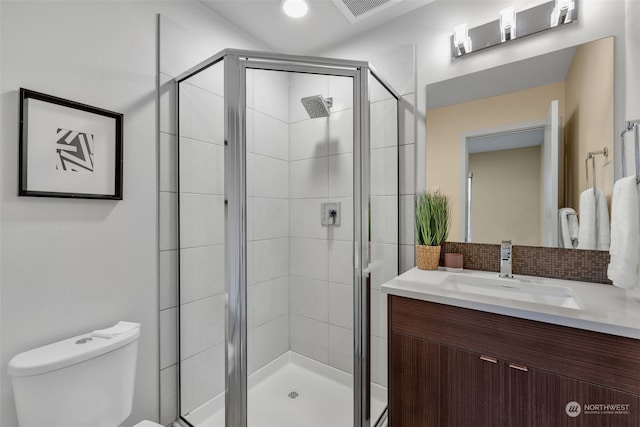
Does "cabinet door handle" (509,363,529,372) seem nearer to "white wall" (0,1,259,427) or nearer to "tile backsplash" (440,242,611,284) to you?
"tile backsplash" (440,242,611,284)

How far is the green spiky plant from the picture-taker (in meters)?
1.58

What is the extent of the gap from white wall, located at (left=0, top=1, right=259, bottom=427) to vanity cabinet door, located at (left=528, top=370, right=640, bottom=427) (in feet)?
5.50

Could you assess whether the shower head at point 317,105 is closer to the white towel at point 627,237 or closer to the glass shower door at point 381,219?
the glass shower door at point 381,219

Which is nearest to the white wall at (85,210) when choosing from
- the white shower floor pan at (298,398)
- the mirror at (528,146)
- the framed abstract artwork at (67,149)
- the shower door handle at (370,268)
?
the framed abstract artwork at (67,149)

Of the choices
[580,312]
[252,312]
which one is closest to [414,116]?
[580,312]

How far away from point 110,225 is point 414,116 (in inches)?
67.1

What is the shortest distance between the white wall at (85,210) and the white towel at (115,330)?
63 mm

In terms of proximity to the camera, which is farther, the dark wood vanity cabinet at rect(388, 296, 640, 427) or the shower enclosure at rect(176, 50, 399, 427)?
→ the shower enclosure at rect(176, 50, 399, 427)

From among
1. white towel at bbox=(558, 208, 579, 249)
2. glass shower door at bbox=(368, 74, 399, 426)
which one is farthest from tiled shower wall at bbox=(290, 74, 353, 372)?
white towel at bbox=(558, 208, 579, 249)

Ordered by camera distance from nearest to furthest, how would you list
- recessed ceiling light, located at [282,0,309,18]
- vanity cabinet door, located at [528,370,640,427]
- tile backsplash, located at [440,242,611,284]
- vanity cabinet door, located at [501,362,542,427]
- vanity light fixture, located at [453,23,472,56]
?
vanity cabinet door, located at [528,370,640,427] → vanity cabinet door, located at [501,362,542,427] → tile backsplash, located at [440,242,611,284] → vanity light fixture, located at [453,23,472,56] → recessed ceiling light, located at [282,0,309,18]

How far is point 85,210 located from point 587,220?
2186mm

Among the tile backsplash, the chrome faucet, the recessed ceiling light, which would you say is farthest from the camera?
A: the recessed ceiling light

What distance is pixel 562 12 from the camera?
130 centimetres

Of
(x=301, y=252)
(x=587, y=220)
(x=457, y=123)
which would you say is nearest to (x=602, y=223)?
(x=587, y=220)
